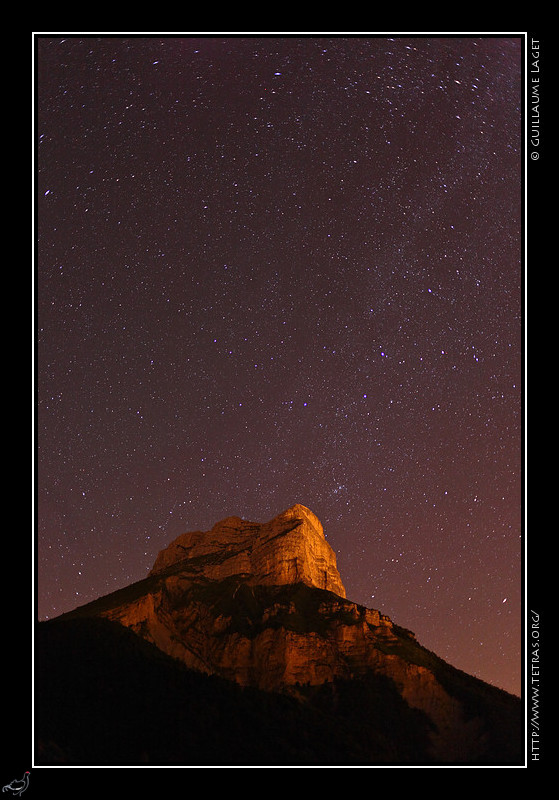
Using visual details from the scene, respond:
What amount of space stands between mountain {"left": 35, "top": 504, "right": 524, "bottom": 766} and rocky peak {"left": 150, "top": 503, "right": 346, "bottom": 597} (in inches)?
1.9

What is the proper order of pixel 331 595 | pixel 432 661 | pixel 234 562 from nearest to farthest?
pixel 432 661 < pixel 331 595 < pixel 234 562

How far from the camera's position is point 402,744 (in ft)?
33.7

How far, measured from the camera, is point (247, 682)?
1095 cm

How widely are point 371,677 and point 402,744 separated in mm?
1664
